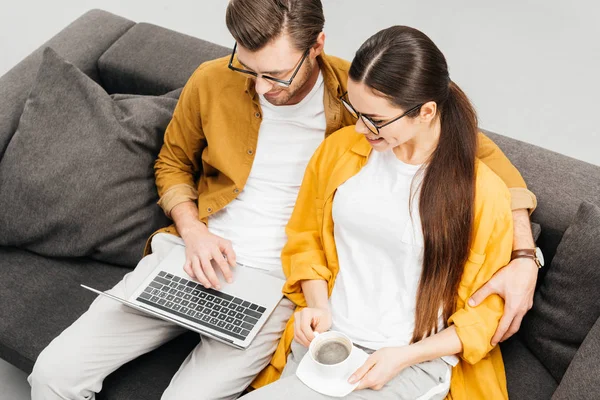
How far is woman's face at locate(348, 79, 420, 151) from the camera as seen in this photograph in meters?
1.63

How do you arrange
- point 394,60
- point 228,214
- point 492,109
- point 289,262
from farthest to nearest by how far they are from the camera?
point 492,109 → point 228,214 → point 289,262 → point 394,60

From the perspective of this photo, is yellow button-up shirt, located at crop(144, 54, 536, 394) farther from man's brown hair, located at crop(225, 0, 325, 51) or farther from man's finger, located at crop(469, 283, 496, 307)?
man's finger, located at crop(469, 283, 496, 307)

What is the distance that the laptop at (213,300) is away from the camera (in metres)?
1.82

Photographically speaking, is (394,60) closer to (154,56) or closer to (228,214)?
(228,214)

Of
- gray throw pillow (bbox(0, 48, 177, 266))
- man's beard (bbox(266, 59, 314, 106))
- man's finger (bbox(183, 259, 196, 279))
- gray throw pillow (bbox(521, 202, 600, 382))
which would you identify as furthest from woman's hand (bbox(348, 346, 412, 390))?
gray throw pillow (bbox(0, 48, 177, 266))

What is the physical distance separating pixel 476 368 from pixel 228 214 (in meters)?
0.81

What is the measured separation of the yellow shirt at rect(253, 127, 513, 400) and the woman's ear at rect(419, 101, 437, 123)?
177 millimetres

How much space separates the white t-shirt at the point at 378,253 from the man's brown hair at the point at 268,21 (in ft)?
1.23

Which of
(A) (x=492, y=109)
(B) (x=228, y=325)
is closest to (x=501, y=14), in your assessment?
(A) (x=492, y=109)

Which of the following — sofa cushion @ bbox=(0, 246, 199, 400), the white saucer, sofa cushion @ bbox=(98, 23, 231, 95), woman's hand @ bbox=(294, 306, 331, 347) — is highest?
sofa cushion @ bbox=(98, 23, 231, 95)

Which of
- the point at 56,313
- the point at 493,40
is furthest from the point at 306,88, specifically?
the point at 493,40

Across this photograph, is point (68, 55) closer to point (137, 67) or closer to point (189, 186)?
point (137, 67)

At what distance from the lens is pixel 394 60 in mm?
1589

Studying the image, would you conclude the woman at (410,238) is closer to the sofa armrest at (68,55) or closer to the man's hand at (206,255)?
the man's hand at (206,255)
